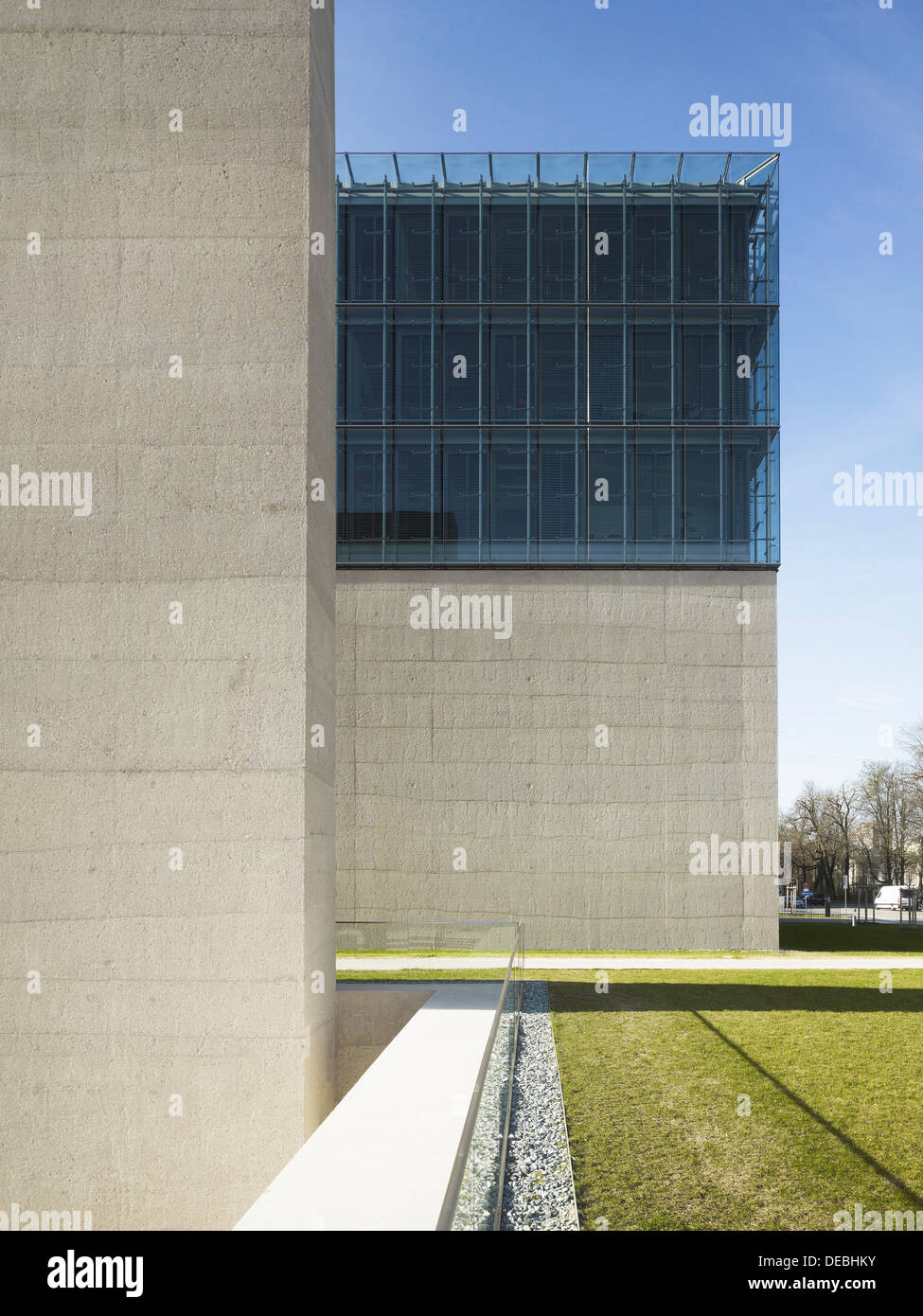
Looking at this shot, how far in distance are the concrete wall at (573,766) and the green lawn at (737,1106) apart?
10.4 metres

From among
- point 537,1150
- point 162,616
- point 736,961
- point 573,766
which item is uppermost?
point 162,616

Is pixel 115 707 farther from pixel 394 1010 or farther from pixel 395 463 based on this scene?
pixel 395 463

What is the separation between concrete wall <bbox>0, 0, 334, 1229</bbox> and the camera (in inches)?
372

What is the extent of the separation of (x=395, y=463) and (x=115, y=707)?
19966 millimetres

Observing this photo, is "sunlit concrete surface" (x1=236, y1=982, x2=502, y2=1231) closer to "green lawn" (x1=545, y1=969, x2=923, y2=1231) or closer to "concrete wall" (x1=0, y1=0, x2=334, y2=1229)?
"green lawn" (x1=545, y1=969, x2=923, y2=1231)

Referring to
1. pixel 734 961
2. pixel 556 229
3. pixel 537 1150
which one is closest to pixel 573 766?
pixel 734 961

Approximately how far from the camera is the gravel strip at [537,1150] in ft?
19.7

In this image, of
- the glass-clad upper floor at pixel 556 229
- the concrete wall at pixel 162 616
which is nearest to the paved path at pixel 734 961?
the concrete wall at pixel 162 616

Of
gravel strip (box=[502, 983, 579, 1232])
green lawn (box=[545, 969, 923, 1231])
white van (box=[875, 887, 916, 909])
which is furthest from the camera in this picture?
white van (box=[875, 887, 916, 909])

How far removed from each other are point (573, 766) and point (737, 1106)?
1753 centimetres

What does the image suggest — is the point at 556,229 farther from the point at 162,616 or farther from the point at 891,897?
the point at 891,897

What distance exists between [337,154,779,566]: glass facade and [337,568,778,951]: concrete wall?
2.00 metres

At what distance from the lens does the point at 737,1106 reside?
1001 centimetres

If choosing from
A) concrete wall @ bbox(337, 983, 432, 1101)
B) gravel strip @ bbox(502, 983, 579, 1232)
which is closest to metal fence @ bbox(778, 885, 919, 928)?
concrete wall @ bbox(337, 983, 432, 1101)
